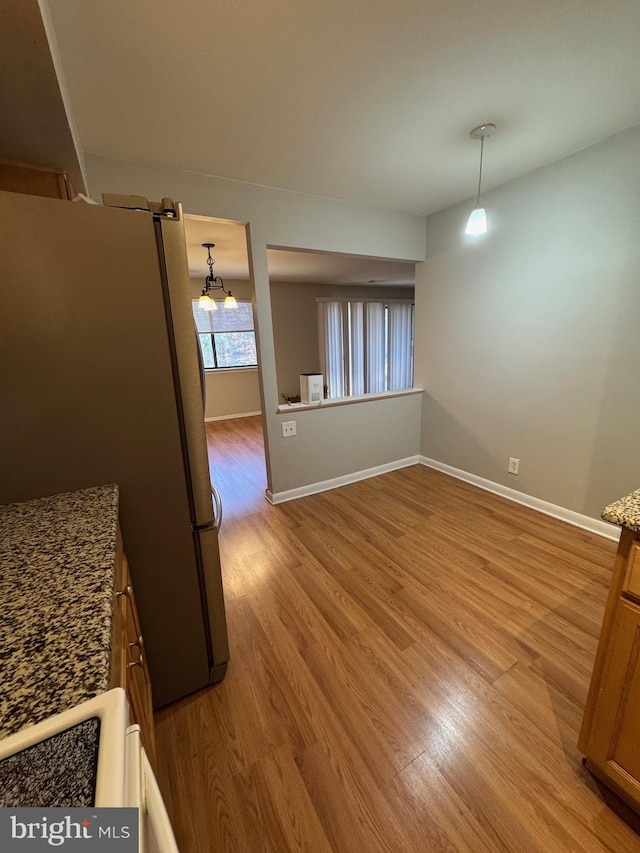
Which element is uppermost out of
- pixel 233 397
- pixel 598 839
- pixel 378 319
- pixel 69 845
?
pixel 378 319

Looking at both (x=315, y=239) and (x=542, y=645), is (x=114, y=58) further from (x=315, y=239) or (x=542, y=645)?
(x=542, y=645)

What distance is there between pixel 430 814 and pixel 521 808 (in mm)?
276

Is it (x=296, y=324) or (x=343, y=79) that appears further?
(x=296, y=324)

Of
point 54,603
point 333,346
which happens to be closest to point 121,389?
point 54,603

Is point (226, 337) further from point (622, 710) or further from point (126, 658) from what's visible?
point (622, 710)

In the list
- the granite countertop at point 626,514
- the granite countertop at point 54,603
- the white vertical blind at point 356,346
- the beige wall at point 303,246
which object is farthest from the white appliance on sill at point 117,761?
the white vertical blind at point 356,346

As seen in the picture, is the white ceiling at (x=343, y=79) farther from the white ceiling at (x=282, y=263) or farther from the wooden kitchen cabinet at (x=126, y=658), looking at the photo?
the wooden kitchen cabinet at (x=126, y=658)

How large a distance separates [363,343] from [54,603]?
256 inches

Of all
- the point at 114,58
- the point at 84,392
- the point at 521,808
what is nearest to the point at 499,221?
the point at 114,58

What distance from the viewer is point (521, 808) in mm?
1031

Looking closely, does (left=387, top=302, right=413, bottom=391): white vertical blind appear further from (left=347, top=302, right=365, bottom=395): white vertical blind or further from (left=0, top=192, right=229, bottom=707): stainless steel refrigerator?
(left=0, top=192, right=229, bottom=707): stainless steel refrigerator

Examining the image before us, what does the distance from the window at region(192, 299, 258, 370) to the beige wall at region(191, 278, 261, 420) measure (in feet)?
0.49

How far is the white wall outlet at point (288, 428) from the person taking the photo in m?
2.85

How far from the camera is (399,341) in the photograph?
7.19 meters
